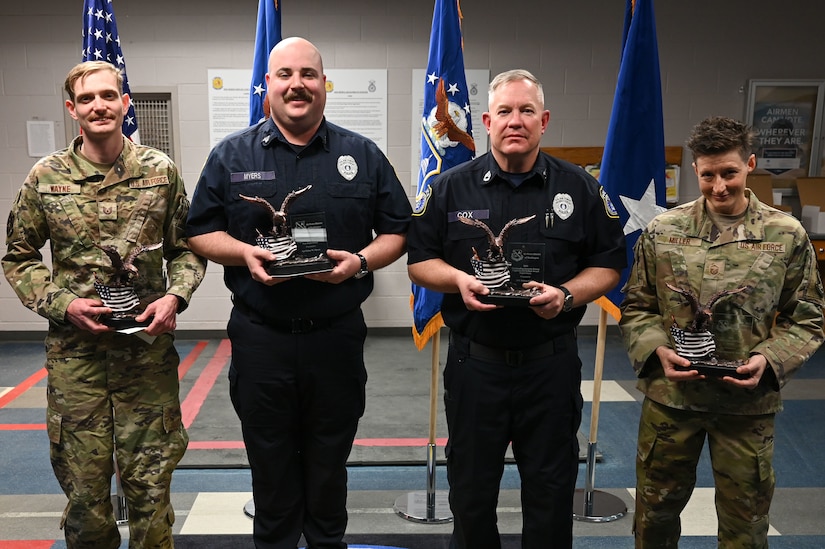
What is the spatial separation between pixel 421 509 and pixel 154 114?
4344mm

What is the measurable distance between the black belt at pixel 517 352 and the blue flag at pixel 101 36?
2042mm

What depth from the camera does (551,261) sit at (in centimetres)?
218

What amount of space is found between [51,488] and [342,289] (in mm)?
2187

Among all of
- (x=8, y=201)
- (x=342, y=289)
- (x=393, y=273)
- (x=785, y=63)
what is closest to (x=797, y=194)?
(x=785, y=63)

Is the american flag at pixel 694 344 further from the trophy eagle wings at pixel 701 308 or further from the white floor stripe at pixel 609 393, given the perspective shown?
the white floor stripe at pixel 609 393

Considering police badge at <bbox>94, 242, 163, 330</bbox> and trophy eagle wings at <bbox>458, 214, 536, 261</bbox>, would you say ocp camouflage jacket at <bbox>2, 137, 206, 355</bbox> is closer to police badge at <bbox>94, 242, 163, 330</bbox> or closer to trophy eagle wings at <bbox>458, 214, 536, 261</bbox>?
police badge at <bbox>94, 242, 163, 330</bbox>

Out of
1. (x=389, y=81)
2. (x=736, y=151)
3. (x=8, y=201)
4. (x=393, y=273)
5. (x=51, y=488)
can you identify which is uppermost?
(x=389, y=81)

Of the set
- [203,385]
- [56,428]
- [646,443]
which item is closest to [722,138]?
[646,443]

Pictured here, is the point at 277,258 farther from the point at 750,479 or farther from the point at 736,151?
the point at 750,479

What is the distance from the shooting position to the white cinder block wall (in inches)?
228

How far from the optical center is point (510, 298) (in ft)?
6.58

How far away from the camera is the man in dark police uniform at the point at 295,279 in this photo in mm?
2191

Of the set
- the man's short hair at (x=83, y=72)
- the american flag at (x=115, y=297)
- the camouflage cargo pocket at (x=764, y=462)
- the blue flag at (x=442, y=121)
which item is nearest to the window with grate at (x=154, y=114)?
the blue flag at (x=442, y=121)

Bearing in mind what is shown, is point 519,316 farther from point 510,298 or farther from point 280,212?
point 280,212
